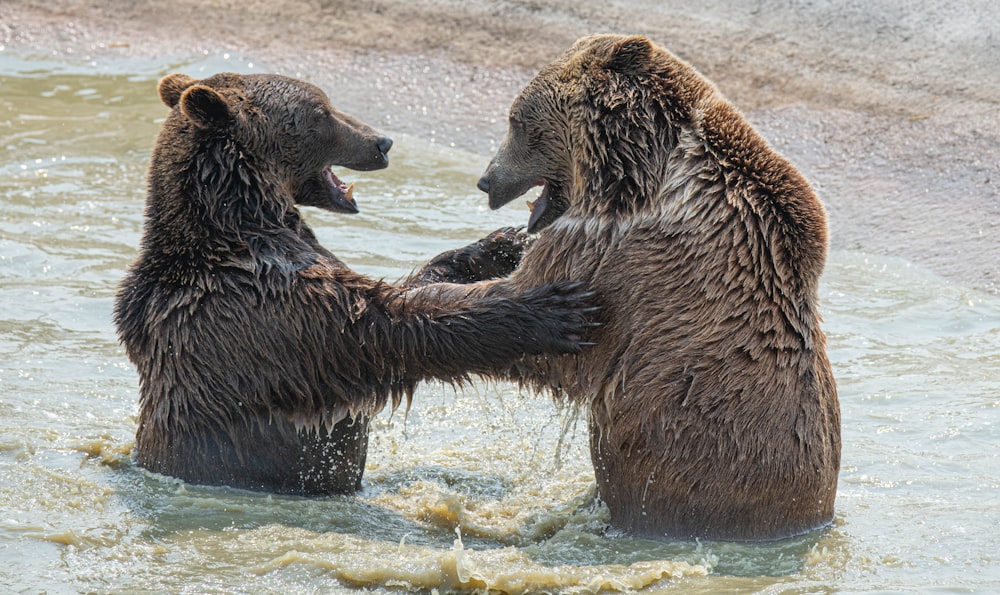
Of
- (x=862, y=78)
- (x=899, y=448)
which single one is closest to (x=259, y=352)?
(x=899, y=448)

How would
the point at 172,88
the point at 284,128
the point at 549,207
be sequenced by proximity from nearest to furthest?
1. the point at 549,207
2. the point at 284,128
3. the point at 172,88

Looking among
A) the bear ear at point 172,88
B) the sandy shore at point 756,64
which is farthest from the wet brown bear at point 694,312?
the sandy shore at point 756,64

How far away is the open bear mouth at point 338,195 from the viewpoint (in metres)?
7.36

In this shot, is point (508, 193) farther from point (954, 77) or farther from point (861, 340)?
point (954, 77)

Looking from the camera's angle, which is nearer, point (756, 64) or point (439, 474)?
point (439, 474)

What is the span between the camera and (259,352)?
21.2ft

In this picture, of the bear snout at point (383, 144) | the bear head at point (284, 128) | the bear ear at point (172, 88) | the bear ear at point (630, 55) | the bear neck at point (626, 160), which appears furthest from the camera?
the bear snout at point (383, 144)

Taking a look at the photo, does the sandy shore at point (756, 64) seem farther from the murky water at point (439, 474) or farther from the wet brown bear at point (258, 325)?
the wet brown bear at point (258, 325)

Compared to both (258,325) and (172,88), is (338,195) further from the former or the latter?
(258,325)

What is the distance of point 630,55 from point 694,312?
47.9 inches

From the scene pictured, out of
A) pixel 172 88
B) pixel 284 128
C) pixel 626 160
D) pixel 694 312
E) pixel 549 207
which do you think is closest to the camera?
pixel 694 312

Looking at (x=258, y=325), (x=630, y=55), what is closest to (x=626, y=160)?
(x=630, y=55)

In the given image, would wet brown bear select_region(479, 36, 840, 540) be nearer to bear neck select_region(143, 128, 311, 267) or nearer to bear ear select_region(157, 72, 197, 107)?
bear neck select_region(143, 128, 311, 267)

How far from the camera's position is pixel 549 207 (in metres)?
6.61
